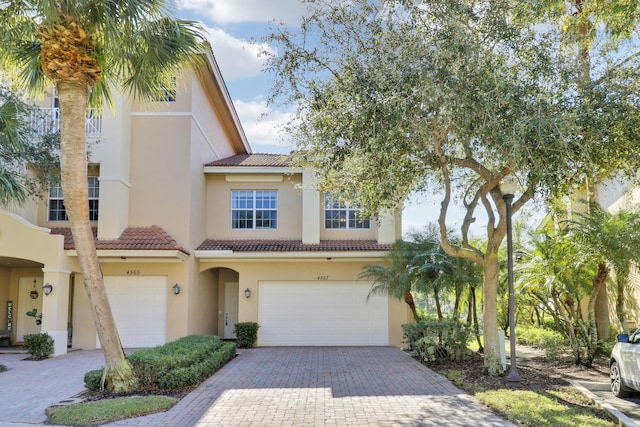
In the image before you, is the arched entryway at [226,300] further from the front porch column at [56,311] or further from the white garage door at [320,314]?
the front porch column at [56,311]

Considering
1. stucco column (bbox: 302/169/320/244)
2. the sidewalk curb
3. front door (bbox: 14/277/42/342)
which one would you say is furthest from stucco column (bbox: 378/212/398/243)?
front door (bbox: 14/277/42/342)

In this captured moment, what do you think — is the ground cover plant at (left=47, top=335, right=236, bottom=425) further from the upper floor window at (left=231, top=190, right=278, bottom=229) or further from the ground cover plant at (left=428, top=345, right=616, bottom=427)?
the upper floor window at (left=231, top=190, right=278, bottom=229)

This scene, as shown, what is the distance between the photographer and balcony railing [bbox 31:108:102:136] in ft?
56.6

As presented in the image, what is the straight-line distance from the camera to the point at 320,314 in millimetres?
19656

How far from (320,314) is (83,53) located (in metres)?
12.5

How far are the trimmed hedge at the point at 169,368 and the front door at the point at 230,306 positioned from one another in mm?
9068

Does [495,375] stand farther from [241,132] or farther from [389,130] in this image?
[241,132]

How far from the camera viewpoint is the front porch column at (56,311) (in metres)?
16.5

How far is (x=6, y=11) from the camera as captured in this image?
1019 cm

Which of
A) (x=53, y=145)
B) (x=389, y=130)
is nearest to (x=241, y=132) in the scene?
(x=53, y=145)

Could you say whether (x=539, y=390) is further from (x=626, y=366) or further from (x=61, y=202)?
(x=61, y=202)

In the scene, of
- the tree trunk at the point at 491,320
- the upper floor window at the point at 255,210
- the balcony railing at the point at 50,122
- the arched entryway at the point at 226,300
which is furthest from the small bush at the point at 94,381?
the arched entryway at the point at 226,300

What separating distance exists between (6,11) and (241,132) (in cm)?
1668

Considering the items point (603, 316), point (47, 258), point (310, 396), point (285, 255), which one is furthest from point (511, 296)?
point (47, 258)
